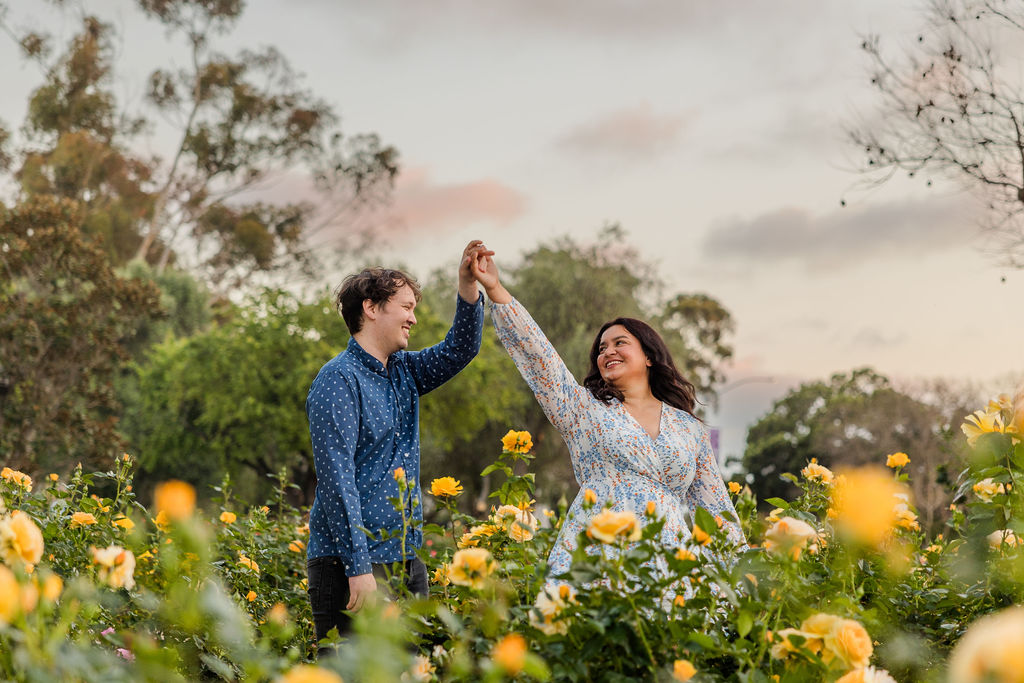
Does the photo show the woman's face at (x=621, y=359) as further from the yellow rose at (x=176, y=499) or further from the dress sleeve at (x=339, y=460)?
the yellow rose at (x=176, y=499)

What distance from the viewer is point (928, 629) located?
2090 mm

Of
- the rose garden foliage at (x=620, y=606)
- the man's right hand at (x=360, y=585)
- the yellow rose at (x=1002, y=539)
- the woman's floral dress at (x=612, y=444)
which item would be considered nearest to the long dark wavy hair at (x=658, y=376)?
the woman's floral dress at (x=612, y=444)

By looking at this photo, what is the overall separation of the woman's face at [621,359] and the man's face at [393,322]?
74 cm

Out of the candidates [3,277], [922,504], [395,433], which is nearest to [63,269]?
[3,277]

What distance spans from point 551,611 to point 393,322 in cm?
148

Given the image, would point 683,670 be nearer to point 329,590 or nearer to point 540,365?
point 329,590

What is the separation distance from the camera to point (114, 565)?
4.99ft

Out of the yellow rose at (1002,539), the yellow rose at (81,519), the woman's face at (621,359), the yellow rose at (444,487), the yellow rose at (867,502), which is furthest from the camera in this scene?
the woman's face at (621,359)

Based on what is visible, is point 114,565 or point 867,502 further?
point 114,565

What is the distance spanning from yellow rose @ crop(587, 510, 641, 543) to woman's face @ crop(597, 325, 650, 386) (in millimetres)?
1796

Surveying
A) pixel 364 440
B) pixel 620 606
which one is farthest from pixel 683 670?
pixel 364 440

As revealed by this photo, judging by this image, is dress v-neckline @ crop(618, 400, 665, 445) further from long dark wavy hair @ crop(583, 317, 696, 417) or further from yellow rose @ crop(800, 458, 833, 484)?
yellow rose @ crop(800, 458, 833, 484)

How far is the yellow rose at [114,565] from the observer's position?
1.49 meters

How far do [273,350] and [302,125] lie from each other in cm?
1215
